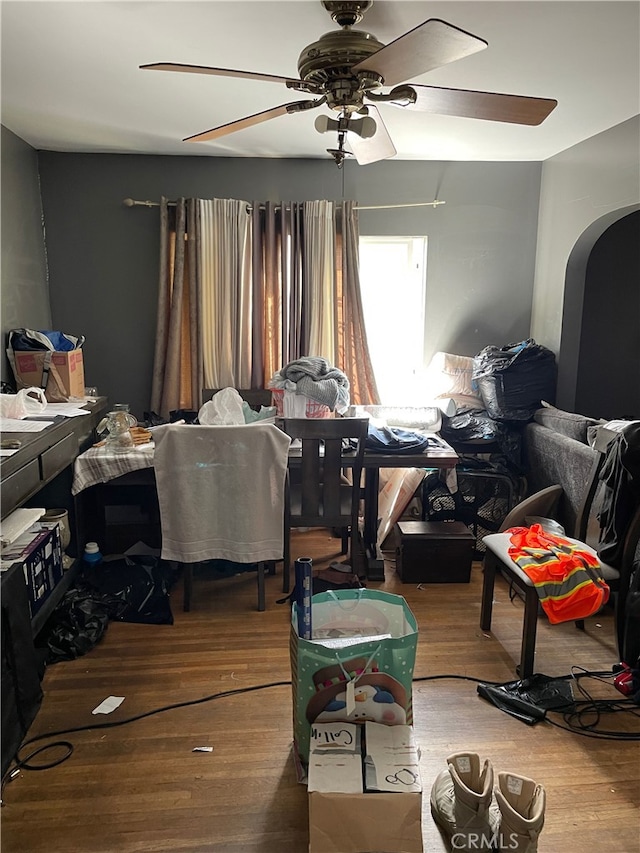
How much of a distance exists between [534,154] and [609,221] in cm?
72

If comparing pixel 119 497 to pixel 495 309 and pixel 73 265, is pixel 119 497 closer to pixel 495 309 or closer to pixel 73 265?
pixel 73 265

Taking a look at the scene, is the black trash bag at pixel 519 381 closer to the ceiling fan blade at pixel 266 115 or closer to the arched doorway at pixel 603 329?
the arched doorway at pixel 603 329

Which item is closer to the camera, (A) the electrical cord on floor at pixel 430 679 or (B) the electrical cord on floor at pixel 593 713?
(A) the electrical cord on floor at pixel 430 679

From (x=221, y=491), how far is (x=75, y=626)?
2.73 feet

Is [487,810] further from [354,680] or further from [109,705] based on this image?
[109,705]

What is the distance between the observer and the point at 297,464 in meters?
3.06

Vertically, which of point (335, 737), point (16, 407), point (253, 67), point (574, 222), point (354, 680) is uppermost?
point (253, 67)

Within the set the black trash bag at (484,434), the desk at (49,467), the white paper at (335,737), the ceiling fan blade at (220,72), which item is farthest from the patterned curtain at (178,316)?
the white paper at (335,737)

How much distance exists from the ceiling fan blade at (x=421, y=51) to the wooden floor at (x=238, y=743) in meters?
2.05

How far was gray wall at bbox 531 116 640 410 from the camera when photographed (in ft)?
10.1

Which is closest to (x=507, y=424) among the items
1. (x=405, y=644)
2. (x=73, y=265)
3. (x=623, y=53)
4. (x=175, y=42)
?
(x=623, y=53)

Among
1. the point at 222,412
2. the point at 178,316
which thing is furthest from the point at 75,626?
the point at 178,316

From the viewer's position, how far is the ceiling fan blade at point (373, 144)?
7.38 feet

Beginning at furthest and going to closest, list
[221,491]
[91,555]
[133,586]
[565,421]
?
[565,421] < [91,555] < [133,586] < [221,491]
